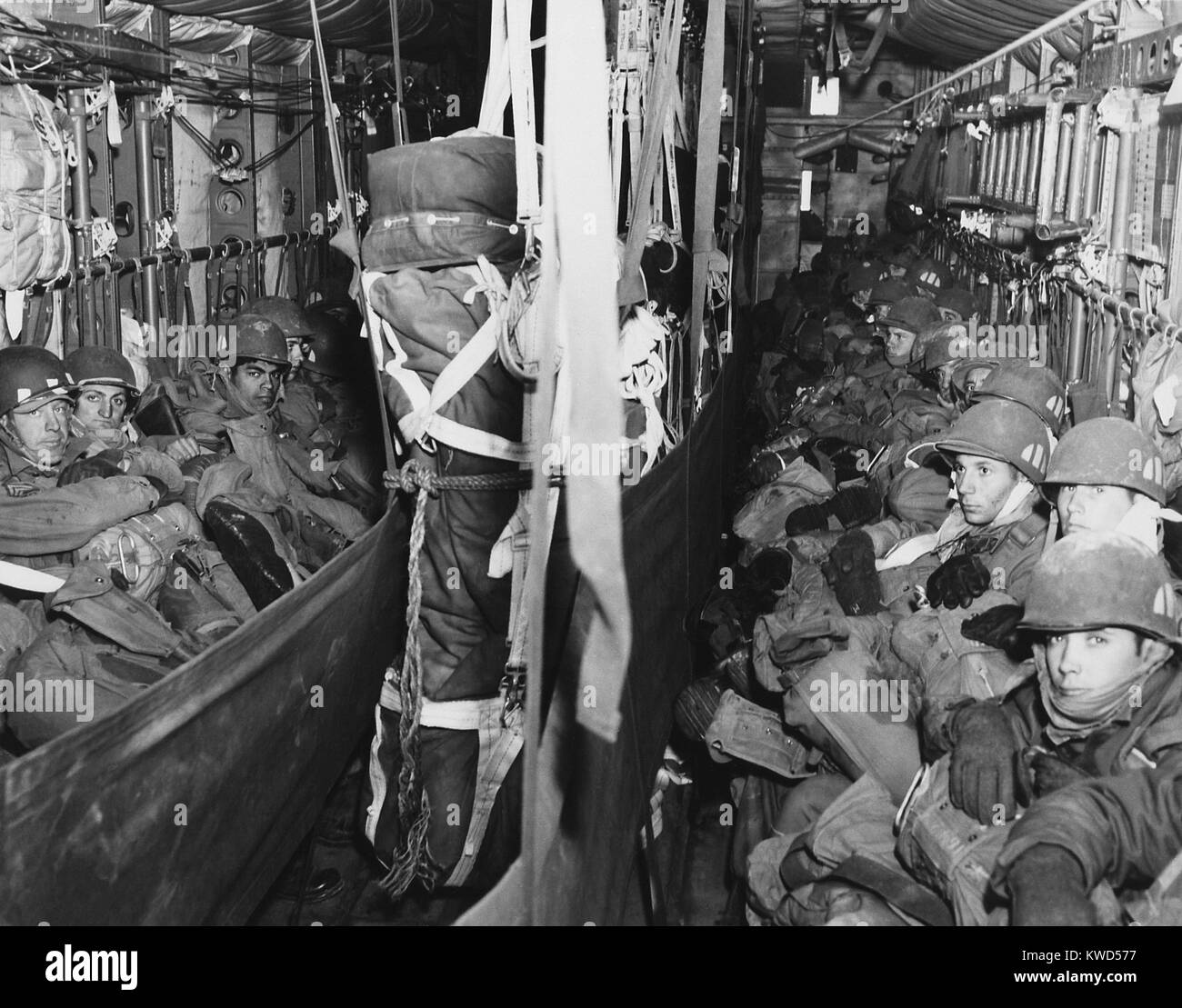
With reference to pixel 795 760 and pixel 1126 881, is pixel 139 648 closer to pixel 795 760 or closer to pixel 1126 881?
pixel 795 760

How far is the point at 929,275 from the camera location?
9773mm

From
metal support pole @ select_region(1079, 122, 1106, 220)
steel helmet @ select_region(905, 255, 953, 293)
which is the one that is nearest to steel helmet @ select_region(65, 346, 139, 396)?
metal support pole @ select_region(1079, 122, 1106, 220)

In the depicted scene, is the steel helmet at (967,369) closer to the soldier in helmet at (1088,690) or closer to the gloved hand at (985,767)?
the soldier in helmet at (1088,690)

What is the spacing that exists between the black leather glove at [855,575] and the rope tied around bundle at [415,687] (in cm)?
110

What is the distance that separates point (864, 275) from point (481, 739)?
302 inches

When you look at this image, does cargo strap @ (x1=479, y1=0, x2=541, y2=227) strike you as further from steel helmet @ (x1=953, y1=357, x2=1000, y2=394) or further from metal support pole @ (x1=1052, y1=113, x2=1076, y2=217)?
metal support pole @ (x1=1052, y1=113, x2=1076, y2=217)

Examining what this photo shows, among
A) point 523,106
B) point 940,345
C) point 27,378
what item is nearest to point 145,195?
point 27,378

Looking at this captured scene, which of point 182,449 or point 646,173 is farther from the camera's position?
point 182,449

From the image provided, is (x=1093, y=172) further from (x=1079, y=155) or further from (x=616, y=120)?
(x=616, y=120)

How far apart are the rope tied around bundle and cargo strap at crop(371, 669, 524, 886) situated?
60 mm

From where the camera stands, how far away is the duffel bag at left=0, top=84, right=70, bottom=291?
6.06 metres

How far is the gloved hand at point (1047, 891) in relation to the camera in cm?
213

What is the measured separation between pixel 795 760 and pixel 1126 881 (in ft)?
5.12
